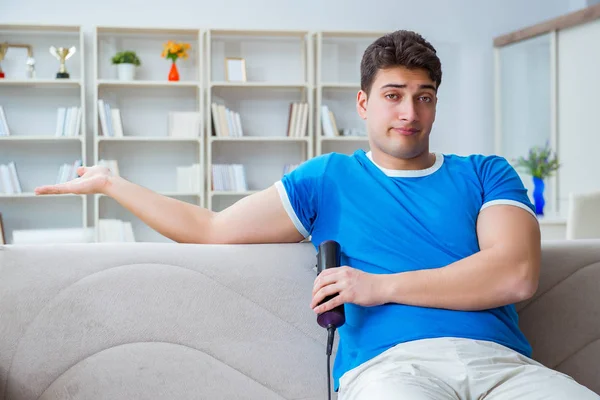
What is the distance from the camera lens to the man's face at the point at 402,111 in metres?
1.61

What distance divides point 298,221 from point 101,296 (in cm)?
46

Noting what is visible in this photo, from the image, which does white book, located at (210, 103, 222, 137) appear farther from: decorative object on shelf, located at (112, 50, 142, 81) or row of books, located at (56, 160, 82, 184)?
row of books, located at (56, 160, 82, 184)

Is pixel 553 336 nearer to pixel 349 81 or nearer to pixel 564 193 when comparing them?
pixel 564 193

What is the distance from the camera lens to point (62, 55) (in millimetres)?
5328

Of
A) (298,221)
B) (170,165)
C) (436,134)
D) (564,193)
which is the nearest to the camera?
(298,221)

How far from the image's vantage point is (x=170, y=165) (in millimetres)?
5668

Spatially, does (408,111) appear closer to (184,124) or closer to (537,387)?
(537,387)

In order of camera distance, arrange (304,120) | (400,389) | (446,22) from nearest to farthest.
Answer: (400,389)
(304,120)
(446,22)

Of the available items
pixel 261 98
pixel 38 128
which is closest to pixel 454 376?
pixel 261 98

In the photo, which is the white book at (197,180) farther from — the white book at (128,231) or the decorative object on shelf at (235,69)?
the decorative object on shelf at (235,69)

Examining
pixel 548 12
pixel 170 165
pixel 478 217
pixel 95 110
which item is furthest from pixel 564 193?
pixel 478 217

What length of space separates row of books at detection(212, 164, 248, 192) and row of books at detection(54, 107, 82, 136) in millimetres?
1106

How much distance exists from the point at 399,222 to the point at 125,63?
430 cm

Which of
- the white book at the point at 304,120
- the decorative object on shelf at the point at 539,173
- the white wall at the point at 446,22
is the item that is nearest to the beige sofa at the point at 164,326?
the decorative object on shelf at the point at 539,173
